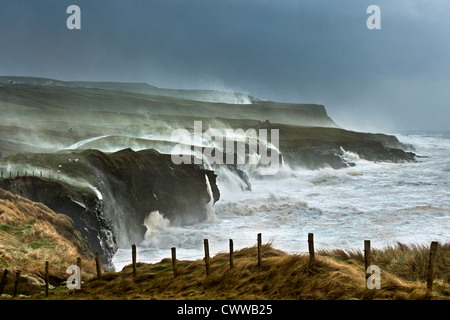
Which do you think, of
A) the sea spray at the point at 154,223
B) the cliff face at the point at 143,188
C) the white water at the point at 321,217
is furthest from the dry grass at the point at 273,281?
the sea spray at the point at 154,223

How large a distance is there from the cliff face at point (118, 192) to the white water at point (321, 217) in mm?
1537

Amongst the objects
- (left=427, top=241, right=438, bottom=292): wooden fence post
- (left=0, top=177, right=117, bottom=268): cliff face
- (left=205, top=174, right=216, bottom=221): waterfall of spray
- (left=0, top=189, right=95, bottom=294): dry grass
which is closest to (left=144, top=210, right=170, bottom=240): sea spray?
(left=205, top=174, right=216, bottom=221): waterfall of spray

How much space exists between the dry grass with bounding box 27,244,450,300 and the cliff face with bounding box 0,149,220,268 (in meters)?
10.1

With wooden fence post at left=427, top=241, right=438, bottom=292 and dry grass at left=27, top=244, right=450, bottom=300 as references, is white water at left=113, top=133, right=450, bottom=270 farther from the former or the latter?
wooden fence post at left=427, top=241, right=438, bottom=292

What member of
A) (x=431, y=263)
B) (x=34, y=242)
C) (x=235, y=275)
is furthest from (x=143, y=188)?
(x=431, y=263)

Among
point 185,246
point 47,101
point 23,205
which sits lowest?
point 185,246

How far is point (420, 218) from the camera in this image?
38.3m

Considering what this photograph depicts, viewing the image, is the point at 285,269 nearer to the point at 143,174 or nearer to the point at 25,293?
the point at 25,293

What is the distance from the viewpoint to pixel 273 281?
1451 centimetres

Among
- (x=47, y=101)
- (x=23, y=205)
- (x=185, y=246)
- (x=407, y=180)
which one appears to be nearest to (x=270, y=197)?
(x=185, y=246)

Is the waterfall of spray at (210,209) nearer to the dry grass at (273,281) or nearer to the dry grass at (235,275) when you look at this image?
the dry grass at (235,275)

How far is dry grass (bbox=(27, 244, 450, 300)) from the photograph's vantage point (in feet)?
43.7

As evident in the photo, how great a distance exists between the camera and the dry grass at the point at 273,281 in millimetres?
13328
